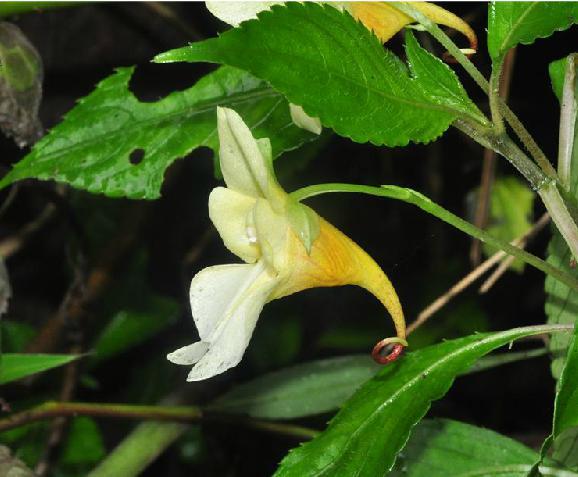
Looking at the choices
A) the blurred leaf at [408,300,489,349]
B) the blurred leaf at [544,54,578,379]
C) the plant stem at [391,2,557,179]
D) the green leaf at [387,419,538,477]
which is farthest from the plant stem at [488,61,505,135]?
the blurred leaf at [408,300,489,349]

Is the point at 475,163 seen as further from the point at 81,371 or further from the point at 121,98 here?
the point at 121,98

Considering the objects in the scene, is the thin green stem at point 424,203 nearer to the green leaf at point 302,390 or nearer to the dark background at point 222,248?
the green leaf at point 302,390

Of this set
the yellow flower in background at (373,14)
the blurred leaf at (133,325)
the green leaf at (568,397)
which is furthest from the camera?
the blurred leaf at (133,325)

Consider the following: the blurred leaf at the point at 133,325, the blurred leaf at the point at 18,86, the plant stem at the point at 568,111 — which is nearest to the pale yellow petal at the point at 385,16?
the plant stem at the point at 568,111

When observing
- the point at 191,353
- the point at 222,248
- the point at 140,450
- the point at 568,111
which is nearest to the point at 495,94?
the point at 568,111

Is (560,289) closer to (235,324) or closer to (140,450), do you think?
(235,324)
